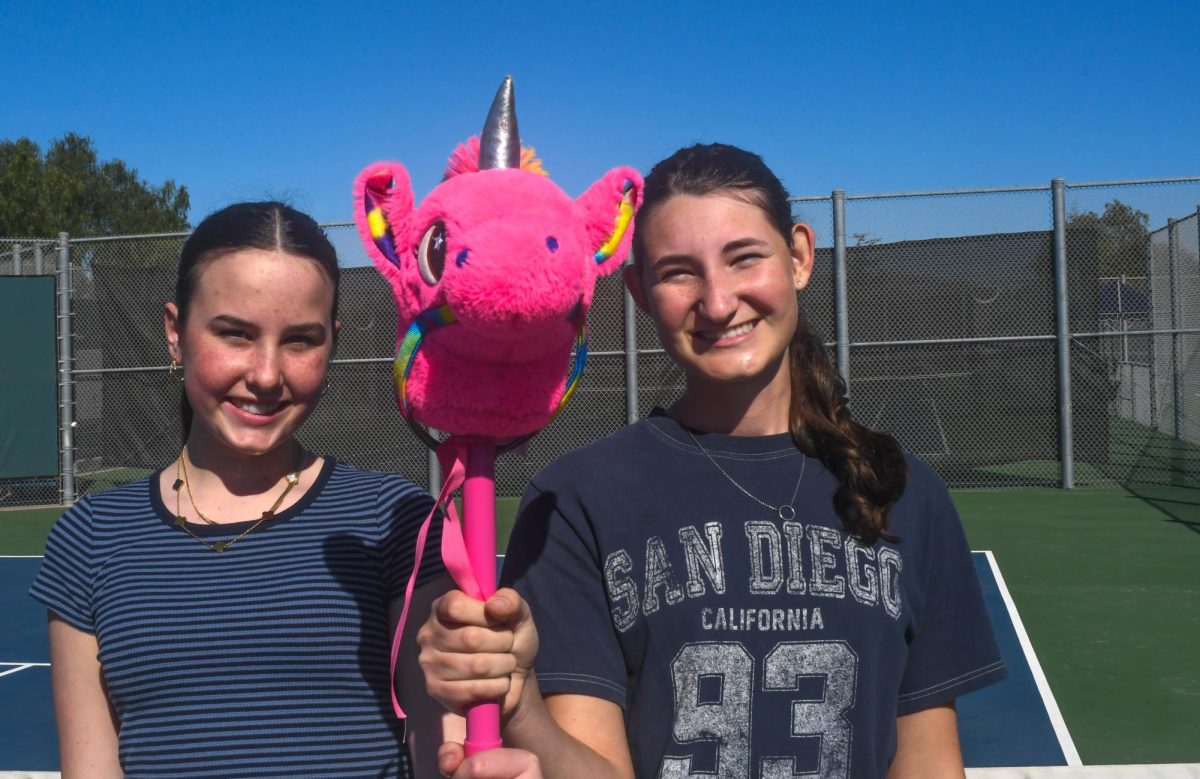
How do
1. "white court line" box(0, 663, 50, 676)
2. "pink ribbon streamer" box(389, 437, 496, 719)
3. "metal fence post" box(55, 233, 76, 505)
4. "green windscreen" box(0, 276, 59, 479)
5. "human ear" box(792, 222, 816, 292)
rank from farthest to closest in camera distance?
"metal fence post" box(55, 233, 76, 505) → "green windscreen" box(0, 276, 59, 479) → "white court line" box(0, 663, 50, 676) → "human ear" box(792, 222, 816, 292) → "pink ribbon streamer" box(389, 437, 496, 719)

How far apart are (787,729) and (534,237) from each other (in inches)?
37.7

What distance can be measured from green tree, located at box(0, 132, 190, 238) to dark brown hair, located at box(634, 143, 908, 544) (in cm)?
4018

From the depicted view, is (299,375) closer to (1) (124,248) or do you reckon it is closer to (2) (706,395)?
(2) (706,395)

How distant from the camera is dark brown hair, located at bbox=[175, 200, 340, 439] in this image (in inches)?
76.4

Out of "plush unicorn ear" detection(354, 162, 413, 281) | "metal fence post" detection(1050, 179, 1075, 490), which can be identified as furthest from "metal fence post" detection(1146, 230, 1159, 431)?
"plush unicorn ear" detection(354, 162, 413, 281)

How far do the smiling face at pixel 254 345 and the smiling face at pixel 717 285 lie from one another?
0.62 metres

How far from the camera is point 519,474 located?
12.7 m

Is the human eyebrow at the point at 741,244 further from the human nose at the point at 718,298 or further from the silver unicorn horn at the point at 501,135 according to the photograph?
the silver unicorn horn at the point at 501,135

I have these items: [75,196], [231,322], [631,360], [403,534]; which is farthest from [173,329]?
[75,196]

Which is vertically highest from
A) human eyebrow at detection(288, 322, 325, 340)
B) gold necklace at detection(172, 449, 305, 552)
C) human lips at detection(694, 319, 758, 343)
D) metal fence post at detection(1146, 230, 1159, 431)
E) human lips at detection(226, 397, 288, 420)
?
metal fence post at detection(1146, 230, 1159, 431)

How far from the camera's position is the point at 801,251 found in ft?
6.79

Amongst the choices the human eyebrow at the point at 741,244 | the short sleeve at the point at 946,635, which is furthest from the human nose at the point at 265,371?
the short sleeve at the point at 946,635

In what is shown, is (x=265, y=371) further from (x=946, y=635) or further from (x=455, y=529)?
(x=946, y=635)

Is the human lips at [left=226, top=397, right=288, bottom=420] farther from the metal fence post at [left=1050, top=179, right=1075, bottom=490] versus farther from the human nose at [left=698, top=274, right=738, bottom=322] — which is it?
the metal fence post at [left=1050, top=179, right=1075, bottom=490]
